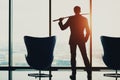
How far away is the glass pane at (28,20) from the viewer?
8421 millimetres

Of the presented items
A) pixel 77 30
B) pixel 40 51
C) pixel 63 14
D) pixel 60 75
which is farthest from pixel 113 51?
pixel 63 14

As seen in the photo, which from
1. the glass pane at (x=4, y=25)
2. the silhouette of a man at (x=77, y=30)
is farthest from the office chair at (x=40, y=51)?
the glass pane at (x=4, y=25)

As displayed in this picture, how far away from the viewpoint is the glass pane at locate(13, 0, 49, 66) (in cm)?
842

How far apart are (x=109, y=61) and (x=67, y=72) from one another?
249 centimetres

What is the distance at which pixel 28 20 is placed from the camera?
855cm

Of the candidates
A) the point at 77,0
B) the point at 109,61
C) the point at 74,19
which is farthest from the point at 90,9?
the point at 109,61

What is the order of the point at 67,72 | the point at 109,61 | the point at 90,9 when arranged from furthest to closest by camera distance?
the point at 67,72 → the point at 90,9 → the point at 109,61

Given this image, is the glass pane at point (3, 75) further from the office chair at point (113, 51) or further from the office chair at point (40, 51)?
the office chair at point (113, 51)

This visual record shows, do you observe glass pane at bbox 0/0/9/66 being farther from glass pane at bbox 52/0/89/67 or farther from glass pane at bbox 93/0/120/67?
glass pane at bbox 93/0/120/67

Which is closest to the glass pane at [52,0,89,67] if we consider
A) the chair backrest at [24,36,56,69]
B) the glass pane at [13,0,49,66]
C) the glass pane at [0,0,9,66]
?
the glass pane at [13,0,49,66]

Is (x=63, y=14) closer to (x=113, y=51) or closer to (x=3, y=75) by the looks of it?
(x=3, y=75)

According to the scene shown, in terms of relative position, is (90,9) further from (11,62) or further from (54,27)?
(11,62)

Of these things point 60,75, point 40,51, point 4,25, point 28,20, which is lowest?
point 60,75

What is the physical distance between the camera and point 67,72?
8.93 m
